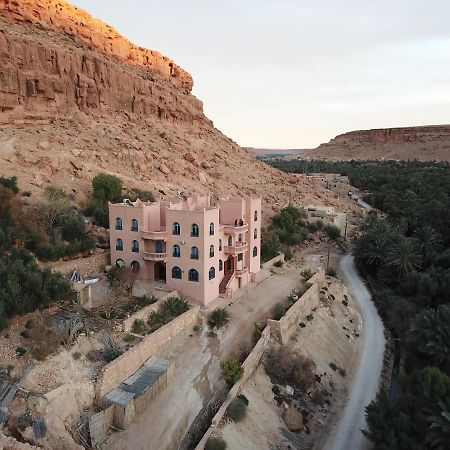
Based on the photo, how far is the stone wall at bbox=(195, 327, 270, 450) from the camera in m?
16.5

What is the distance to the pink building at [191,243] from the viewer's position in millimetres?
23750

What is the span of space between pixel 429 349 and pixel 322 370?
550 centimetres

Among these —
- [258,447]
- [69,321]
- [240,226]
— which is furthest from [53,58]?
[258,447]

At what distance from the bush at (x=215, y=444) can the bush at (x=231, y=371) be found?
10.6ft

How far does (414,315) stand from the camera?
90.5ft

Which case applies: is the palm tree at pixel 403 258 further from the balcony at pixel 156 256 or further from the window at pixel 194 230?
the balcony at pixel 156 256

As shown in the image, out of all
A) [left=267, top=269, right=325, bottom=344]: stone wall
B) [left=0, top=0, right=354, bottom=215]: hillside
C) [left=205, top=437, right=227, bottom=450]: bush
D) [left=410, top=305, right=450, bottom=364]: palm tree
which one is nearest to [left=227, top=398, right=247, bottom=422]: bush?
[left=205, top=437, right=227, bottom=450]: bush

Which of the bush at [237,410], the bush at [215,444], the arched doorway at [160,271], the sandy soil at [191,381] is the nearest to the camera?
the bush at [215,444]

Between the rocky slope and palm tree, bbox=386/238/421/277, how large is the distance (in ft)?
324

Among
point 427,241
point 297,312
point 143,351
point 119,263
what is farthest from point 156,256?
point 427,241

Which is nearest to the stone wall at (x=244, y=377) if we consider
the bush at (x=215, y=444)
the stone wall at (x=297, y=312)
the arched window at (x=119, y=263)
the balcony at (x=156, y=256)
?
the bush at (x=215, y=444)

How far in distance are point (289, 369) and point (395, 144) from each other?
132m

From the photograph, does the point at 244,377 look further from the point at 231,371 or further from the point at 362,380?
the point at 362,380

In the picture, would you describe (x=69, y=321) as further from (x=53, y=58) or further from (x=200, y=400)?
(x=53, y=58)
